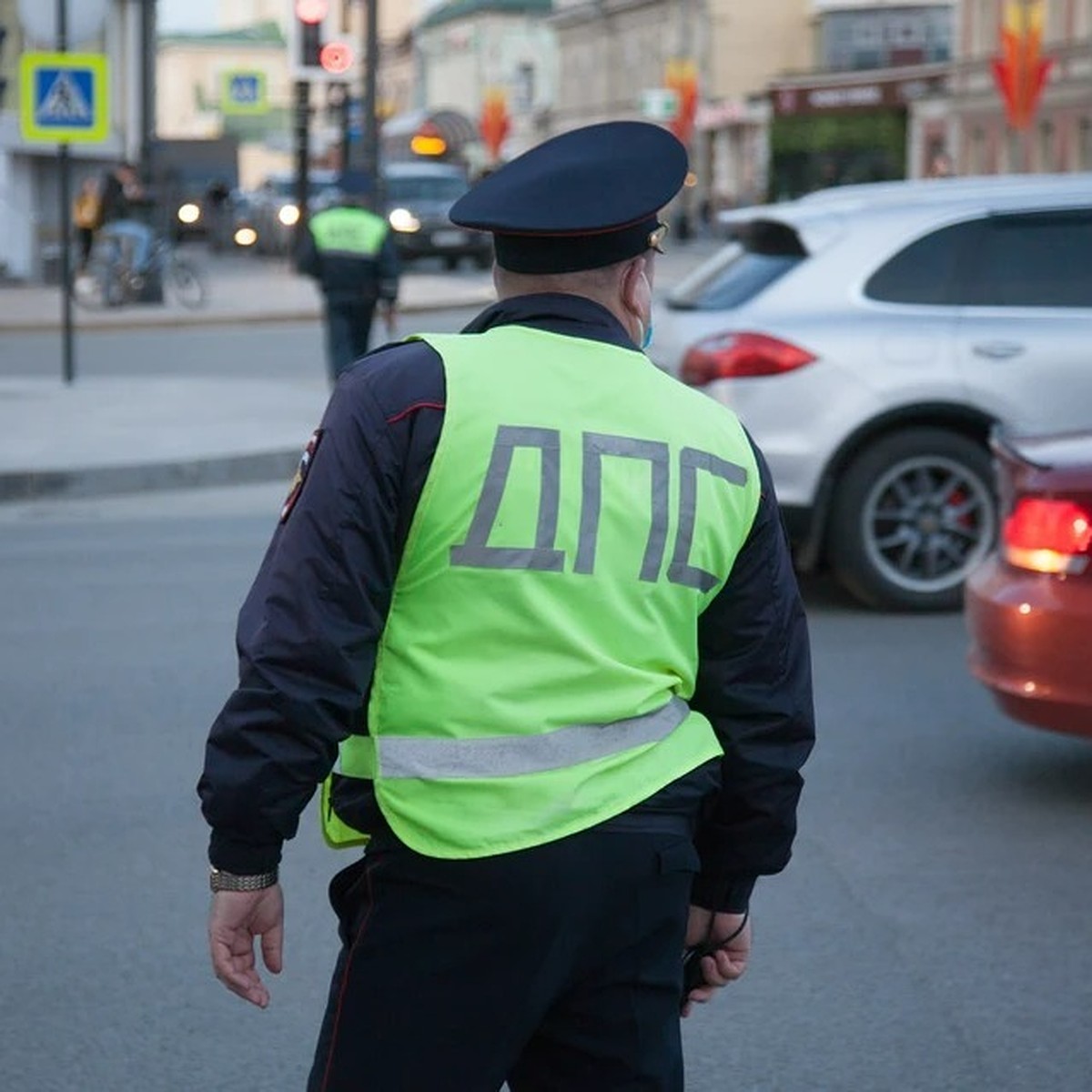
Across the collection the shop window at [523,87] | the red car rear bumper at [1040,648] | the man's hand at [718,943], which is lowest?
the red car rear bumper at [1040,648]

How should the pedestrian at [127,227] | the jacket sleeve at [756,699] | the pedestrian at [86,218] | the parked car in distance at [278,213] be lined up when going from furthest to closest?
1. the parked car in distance at [278,213]
2. the pedestrian at [86,218]
3. the pedestrian at [127,227]
4. the jacket sleeve at [756,699]

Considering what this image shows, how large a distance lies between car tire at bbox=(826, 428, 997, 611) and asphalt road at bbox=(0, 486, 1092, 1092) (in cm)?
50

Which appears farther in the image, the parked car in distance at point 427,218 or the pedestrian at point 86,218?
the parked car in distance at point 427,218

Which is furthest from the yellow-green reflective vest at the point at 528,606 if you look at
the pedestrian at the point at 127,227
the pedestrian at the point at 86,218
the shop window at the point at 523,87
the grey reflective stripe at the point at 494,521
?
the shop window at the point at 523,87

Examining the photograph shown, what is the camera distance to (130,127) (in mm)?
44500

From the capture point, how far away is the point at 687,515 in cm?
289

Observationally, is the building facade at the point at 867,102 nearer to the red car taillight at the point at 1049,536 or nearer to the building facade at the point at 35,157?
the building facade at the point at 35,157

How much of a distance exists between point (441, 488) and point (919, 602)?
723cm

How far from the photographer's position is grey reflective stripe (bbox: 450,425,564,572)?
2.80 metres

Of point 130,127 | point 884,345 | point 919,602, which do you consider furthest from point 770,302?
point 130,127

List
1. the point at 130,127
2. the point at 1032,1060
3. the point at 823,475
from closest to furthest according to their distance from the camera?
1. the point at 1032,1060
2. the point at 823,475
3. the point at 130,127

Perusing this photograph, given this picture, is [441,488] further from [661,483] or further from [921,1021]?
[921,1021]

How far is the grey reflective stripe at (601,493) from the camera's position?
283 cm

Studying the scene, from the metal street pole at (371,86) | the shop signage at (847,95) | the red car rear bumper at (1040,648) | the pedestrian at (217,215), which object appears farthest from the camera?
the shop signage at (847,95)
